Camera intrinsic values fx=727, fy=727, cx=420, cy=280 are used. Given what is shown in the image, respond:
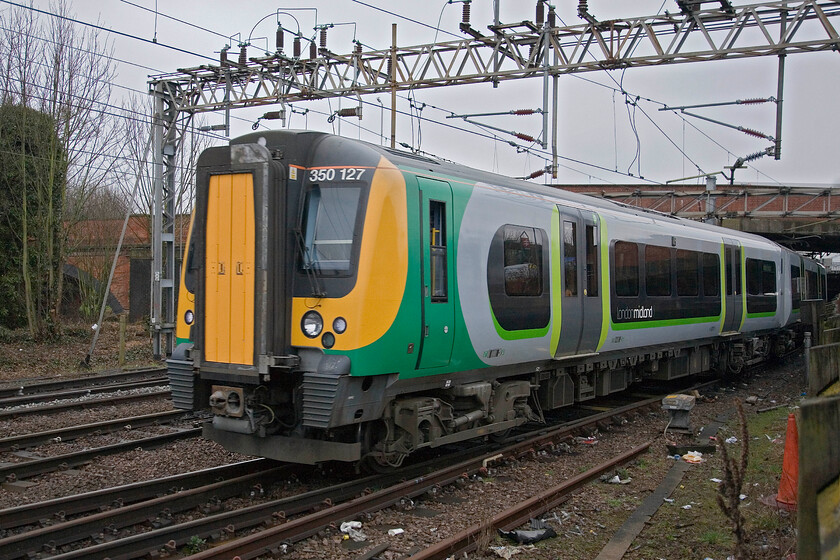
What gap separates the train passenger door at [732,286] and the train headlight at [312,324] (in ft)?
37.5

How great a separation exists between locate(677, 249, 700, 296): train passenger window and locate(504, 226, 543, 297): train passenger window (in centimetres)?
532

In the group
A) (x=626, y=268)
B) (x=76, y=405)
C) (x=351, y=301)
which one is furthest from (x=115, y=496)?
(x=626, y=268)

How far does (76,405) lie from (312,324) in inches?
258

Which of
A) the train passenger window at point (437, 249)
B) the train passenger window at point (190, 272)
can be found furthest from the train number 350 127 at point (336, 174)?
the train passenger window at point (190, 272)

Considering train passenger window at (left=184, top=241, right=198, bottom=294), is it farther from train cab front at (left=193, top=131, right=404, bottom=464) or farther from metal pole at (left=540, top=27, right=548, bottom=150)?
metal pole at (left=540, top=27, right=548, bottom=150)

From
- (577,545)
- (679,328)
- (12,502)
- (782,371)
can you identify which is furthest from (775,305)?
(12,502)

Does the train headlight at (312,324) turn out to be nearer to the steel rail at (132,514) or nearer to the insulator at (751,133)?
the steel rail at (132,514)

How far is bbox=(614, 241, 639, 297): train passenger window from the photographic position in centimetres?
1143

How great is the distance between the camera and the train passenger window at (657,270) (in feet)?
40.6

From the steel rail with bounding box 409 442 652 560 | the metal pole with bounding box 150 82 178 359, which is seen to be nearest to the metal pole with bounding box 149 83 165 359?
the metal pole with bounding box 150 82 178 359

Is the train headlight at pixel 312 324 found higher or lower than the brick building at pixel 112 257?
lower

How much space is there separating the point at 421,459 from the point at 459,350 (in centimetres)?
168

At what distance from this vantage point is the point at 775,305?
18891 millimetres

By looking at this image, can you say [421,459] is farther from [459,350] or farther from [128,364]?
[128,364]
